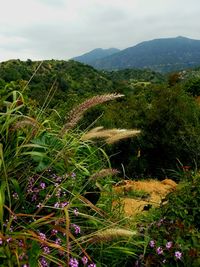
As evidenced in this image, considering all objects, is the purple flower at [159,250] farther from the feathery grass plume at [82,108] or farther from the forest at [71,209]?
the feathery grass plume at [82,108]

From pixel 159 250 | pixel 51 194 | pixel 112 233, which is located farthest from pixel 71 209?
pixel 112 233

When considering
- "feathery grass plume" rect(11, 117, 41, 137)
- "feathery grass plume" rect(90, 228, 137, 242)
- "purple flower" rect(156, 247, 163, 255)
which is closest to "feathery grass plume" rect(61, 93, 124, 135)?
"feathery grass plume" rect(11, 117, 41, 137)

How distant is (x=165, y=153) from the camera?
13.1 metres

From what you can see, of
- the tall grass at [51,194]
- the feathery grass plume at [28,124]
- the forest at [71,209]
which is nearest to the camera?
the forest at [71,209]

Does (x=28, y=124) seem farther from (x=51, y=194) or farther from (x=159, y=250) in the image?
(x=159, y=250)

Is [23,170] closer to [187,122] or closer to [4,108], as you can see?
[4,108]

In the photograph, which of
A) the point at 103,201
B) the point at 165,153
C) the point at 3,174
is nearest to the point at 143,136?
the point at 165,153

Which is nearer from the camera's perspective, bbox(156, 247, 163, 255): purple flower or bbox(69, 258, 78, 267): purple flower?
bbox(69, 258, 78, 267): purple flower

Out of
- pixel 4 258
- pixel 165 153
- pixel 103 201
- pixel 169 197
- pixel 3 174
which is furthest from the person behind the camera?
pixel 165 153

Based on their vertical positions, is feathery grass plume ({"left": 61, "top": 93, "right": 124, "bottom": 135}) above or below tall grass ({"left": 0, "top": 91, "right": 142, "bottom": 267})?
above

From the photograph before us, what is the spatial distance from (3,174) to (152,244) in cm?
120

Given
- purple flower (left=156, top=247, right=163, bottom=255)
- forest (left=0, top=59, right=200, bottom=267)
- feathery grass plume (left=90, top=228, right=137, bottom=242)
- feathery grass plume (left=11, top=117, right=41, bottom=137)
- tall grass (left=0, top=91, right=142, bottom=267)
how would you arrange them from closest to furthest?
feathery grass plume (left=90, top=228, right=137, bottom=242) < forest (left=0, top=59, right=200, bottom=267) < tall grass (left=0, top=91, right=142, bottom=267) < feathery grass plume (left=11, top=117, right=41, bottom=137) < purple flower (left=156, top=247, right=163, bottom=255)

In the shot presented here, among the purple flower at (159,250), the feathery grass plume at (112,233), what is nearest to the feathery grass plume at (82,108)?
the feathery grass plume at (112,233)

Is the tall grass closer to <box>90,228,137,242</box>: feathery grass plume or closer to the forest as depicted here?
the forest
